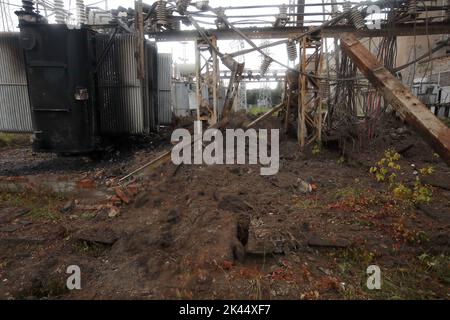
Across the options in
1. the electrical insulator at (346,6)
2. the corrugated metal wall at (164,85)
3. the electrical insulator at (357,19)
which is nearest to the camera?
the electrical insulator at (357,19)

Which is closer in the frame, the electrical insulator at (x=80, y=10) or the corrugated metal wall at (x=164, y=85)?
the electrical insulator at (x=80, y=10)

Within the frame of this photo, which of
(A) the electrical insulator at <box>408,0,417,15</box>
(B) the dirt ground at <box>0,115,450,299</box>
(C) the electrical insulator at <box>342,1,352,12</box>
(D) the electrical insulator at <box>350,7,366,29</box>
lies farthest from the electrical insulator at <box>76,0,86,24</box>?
(A) the electrical insulator at <box>408,0,417,15</box>

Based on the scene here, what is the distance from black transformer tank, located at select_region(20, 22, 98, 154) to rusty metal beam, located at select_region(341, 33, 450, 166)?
214 inches

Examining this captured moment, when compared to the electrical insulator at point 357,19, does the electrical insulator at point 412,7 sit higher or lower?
higher

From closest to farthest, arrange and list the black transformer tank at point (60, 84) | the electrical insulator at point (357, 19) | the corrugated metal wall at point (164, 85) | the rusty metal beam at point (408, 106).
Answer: the rusty metal beam at point (408, 106) < the black transformer tank at point (60, 84) < the electrical insulator at point (357, 19) < the corrugated metal wall at point (164, 85)

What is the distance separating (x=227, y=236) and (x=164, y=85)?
628cm

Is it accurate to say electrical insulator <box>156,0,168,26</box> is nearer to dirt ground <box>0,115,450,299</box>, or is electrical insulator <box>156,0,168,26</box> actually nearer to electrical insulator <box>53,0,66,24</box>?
electrical insulator <box>53,0,66,24</box>

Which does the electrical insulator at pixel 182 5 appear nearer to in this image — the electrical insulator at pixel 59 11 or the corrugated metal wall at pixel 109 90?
the corrugated metal wall at pixel 109 90

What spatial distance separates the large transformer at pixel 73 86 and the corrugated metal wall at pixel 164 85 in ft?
1.70

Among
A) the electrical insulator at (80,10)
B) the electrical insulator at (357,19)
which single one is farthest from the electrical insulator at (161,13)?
the electrical insulator at (357,19)

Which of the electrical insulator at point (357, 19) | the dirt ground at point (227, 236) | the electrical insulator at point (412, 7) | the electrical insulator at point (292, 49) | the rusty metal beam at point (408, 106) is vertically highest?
the electrical insulator at point (412, 7)

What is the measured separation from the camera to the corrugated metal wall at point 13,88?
281 inches

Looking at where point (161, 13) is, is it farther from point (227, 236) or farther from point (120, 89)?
point (227, 236)
